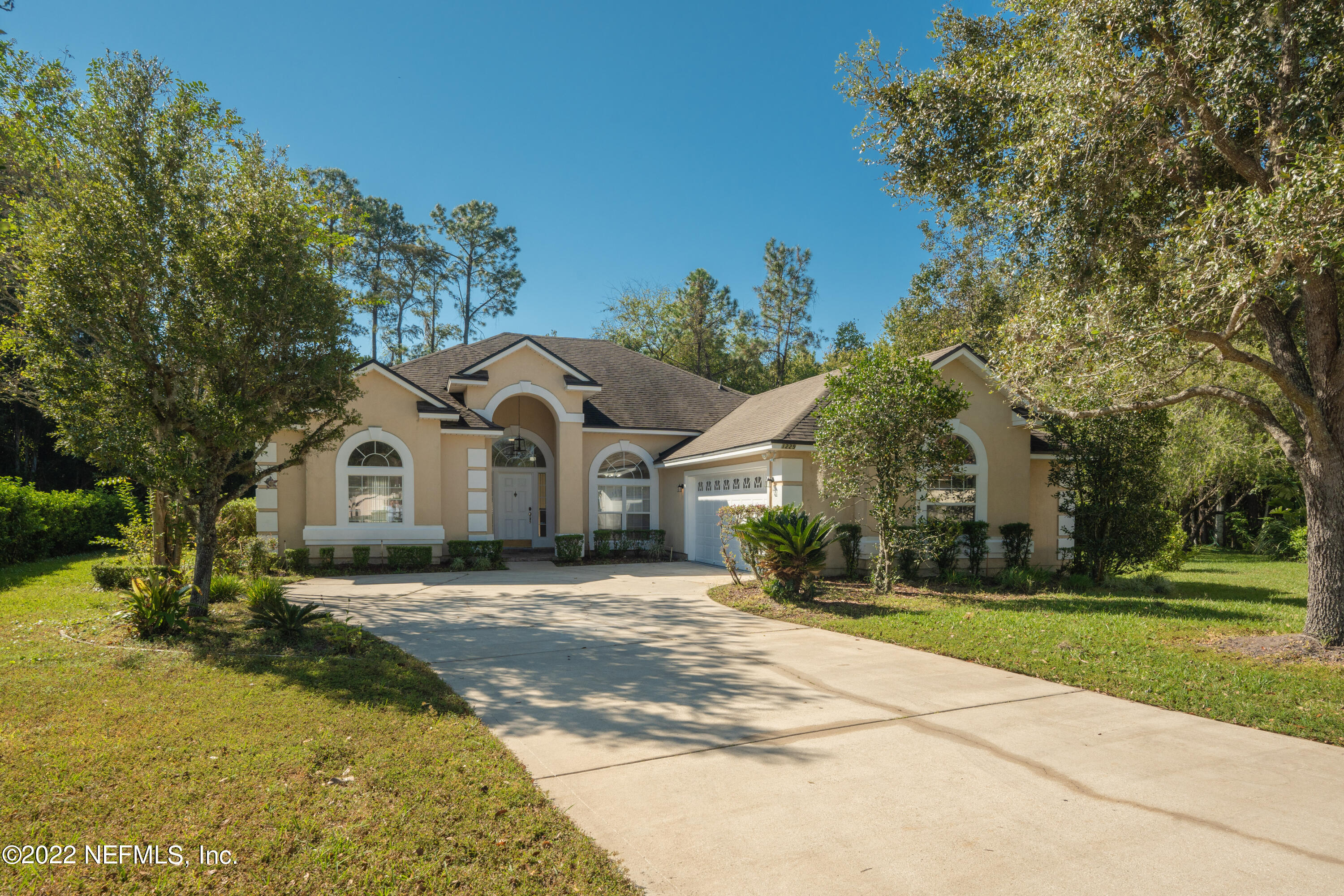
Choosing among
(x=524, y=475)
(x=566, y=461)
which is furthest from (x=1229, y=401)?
(x=524, y=475)

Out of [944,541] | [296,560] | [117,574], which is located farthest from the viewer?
[296,560]

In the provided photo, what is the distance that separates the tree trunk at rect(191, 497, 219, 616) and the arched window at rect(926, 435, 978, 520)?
43.1ft

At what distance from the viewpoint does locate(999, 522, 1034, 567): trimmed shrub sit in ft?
53.0

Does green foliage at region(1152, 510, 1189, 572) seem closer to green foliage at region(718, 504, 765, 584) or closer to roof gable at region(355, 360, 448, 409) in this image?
green foliage at region(718, 504, 765, 584)

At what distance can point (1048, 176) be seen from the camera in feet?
30.0

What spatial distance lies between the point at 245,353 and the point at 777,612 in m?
8.16

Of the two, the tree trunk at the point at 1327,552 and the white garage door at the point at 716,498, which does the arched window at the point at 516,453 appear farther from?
the tree trunk at the point at 1327,552

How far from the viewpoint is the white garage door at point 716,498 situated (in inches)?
635

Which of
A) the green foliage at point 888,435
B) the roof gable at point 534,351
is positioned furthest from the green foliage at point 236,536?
the green foliage at point 888,435

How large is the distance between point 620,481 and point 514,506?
13.6ft

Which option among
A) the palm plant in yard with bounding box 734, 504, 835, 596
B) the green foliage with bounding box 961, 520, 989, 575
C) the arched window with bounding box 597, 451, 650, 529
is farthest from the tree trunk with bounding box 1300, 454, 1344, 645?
the arched window with bounding box 597, 451, 650, 529

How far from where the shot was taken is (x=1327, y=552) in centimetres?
838

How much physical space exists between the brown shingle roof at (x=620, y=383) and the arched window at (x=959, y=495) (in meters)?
7.74

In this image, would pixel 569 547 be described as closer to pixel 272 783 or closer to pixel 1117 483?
pixel 1117 483
